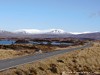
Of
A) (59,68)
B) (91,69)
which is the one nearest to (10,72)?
(59,68)

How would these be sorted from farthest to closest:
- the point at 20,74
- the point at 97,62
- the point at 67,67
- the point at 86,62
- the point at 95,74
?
1. the point at 97,62
2. the point at 86,62
3. the point at 67,67
4. the point at 95,74
5. the point at 20,74

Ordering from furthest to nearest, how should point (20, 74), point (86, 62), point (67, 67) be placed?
point (86, 62)
point (67, 67)
point (20, 74)

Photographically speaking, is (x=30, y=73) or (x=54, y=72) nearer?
(x=30, y=73)

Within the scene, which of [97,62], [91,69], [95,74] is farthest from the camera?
[97,62]

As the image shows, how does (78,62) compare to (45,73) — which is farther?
(78,62)

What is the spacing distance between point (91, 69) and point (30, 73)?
39.5ft

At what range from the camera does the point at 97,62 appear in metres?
45.1

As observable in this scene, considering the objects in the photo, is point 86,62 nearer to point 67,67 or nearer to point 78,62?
point 78,62

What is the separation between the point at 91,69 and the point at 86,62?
11.9ft

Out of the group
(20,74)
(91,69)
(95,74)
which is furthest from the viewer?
(91,69)

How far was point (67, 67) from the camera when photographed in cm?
3566

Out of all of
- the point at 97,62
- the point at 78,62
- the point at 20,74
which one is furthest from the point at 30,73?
the point at 97,62

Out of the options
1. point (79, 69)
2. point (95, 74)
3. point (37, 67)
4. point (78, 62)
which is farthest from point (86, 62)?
point (37, 67)

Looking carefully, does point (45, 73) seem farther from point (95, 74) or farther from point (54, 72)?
point (95, 74)
